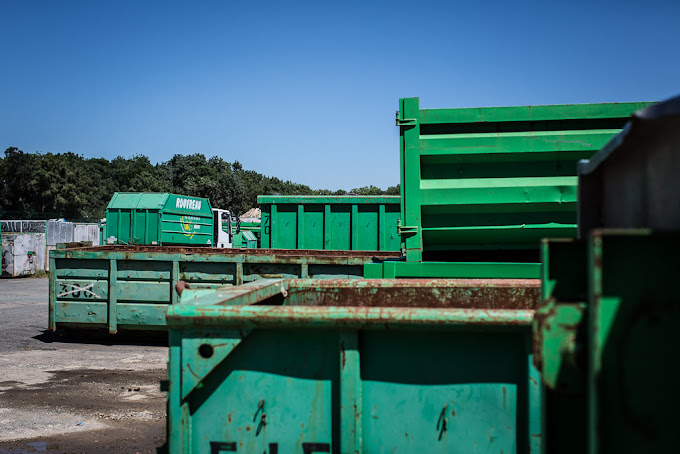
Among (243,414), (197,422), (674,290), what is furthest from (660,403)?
(197,422)

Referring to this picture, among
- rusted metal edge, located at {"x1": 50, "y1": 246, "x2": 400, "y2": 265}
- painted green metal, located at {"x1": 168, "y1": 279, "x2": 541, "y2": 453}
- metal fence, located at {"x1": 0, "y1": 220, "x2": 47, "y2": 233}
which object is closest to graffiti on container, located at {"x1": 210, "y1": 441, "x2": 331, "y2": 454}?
painted green metal, located at {"x1": 168, "y1": 279, "x2": 541, "y2": 453}

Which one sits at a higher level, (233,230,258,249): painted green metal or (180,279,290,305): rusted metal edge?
(233,230,258,249): painted green metal

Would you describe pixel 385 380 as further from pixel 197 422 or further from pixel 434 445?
pixel 197 422

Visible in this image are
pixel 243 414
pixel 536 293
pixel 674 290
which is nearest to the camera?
pixel 674 290

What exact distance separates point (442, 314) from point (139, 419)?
13.2ft

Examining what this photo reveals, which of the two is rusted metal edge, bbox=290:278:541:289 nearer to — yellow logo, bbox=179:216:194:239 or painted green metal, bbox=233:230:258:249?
yellow logo, bbox=179:216:194:239

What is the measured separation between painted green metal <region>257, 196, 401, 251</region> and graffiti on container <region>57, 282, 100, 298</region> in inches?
149

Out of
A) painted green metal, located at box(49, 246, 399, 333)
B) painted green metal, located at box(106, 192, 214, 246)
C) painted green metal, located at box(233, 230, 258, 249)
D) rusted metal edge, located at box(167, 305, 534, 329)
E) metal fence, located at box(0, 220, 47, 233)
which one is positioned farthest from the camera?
metal fence, located at box(0, 220, 47, 233)

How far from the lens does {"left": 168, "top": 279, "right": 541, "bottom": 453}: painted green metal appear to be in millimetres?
2029

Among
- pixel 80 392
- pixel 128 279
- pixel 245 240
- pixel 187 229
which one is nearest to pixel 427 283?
pixel 80 392

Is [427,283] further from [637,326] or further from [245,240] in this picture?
[245,240]

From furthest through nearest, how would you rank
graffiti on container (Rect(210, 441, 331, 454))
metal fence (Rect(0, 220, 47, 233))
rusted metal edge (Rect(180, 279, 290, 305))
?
metal fence (Rect(0, 220, 47, 233)) → rusted metal edge (Rect(180, 279, 290, 305)) → graffiti on container (Rect(210, 441, 331, 454))

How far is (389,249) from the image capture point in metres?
10.1

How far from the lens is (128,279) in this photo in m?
7.58
